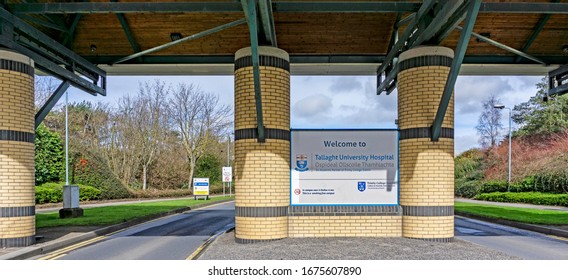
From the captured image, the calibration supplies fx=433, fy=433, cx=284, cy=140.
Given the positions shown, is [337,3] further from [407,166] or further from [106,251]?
[106,251]

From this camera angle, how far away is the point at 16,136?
1020 centimetres

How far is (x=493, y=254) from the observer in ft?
28.2

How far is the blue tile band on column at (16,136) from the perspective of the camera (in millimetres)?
10016

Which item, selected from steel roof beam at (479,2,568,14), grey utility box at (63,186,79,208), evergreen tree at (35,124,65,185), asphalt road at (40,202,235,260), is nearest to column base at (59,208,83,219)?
grey utility box at (63,186,79,208)

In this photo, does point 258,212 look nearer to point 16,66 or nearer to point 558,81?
point 16,66

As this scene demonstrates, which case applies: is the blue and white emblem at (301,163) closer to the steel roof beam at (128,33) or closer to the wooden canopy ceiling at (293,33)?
the wooden canopy ceiling at (293,33)

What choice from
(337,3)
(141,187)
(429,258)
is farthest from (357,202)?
(141,187)

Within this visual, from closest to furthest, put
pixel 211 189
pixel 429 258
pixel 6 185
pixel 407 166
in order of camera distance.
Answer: pixel 429 258 → pixel 6 185 → pixel 407 166 → pixel 211 189

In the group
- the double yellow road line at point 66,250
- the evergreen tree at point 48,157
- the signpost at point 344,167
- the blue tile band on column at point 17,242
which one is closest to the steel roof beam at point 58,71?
the blue tile band on column at point 17,242

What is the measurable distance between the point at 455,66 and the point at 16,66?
1000 centimetres

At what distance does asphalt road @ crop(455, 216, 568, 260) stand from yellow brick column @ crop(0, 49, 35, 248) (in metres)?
11.3

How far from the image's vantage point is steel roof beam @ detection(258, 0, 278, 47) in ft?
28.5

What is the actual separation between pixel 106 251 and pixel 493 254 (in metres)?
8.62

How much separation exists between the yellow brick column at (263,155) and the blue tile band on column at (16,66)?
16.7 feet
